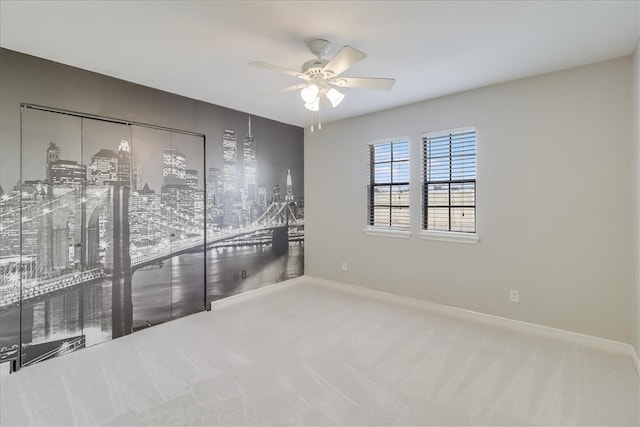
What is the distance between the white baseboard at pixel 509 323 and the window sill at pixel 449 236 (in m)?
0.82

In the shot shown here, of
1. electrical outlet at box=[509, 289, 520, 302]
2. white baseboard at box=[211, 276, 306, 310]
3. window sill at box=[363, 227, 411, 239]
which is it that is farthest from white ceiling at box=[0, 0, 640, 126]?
white baseboard at box=[211, 276, 306, 310]

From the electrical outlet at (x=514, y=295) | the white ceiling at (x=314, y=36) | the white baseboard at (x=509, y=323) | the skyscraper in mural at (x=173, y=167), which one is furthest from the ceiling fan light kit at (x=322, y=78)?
the white baseboard at (x=509, y=323)

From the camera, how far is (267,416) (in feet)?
6.40

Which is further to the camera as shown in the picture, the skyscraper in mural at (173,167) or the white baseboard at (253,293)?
the white baseboard at (253,293)

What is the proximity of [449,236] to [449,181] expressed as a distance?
0.68 m

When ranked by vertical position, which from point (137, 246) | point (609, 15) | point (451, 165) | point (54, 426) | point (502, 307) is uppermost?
point (609, 15)

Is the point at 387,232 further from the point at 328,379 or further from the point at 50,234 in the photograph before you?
the point at 50,234

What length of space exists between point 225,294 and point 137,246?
1.32 m

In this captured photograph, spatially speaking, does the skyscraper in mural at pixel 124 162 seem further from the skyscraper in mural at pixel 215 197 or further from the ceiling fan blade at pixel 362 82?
the ceiling fan blade at pixel 362 82

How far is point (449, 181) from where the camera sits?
147 inches

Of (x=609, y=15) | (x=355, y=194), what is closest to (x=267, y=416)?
(x=355, y=194)

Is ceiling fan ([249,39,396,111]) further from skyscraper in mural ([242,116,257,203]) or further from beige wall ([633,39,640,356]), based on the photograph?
skyscraper in mural ([242,116,257,203])

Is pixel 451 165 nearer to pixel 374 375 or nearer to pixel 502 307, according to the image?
pixel 502 307

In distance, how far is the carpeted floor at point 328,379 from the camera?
195 centimetres
